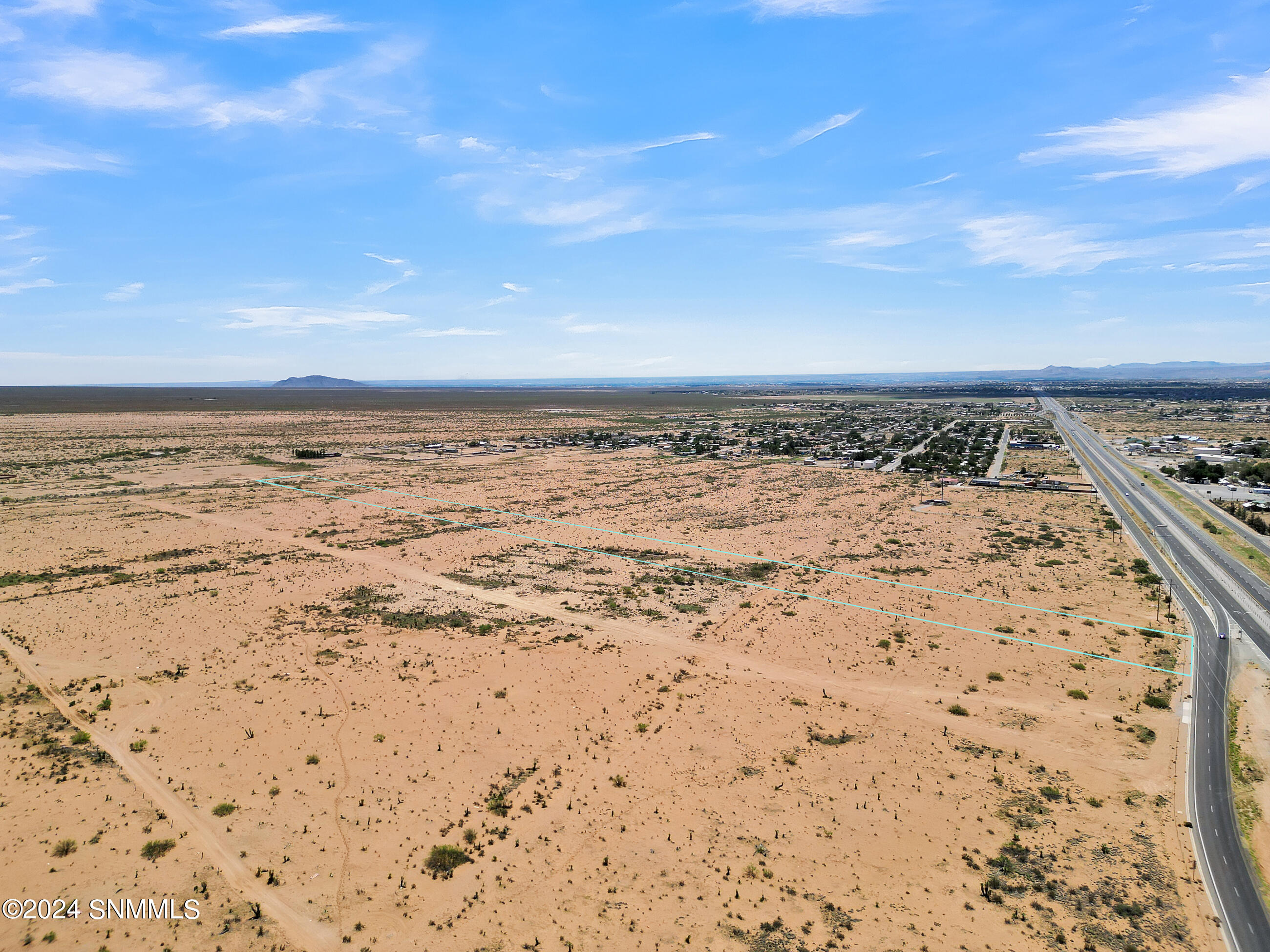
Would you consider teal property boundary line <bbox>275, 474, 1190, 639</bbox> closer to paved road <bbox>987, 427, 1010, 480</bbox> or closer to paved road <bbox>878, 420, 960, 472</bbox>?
paved road <bbox>987, 427, 1010, 480</bbox>

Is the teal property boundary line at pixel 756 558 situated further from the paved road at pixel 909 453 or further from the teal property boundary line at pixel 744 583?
the paved road at pixel 909 453

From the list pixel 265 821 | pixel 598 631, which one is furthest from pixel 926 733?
pixel 265 821

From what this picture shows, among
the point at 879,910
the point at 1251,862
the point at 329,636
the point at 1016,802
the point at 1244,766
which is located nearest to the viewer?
the point at 879,910

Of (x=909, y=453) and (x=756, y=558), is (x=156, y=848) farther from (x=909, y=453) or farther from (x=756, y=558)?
(x=909, y=453)

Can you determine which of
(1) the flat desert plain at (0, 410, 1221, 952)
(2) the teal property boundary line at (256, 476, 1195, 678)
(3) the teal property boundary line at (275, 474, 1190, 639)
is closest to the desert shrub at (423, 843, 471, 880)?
(1) the flat desert plain at (0, 410, 1221, 952)

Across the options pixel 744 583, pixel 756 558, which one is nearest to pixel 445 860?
pixel 744 583

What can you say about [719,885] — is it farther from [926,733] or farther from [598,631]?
[598,631]
